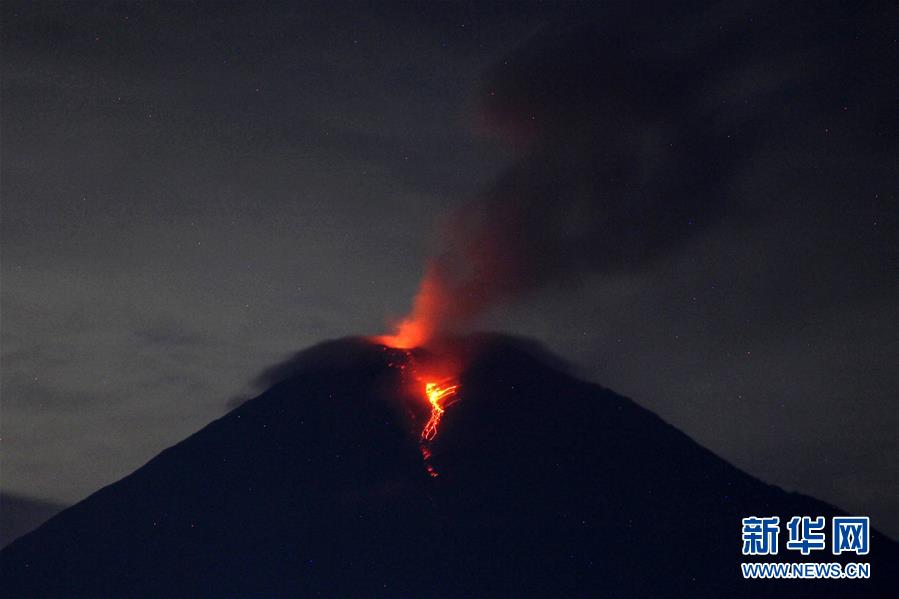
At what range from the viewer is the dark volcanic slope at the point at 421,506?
82.4 metres

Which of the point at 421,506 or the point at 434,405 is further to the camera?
the point at 434,405

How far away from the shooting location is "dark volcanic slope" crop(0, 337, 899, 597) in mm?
82438

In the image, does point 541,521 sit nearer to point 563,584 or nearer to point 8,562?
point 563,584

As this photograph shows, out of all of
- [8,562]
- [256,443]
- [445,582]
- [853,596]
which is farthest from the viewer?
[256,443]

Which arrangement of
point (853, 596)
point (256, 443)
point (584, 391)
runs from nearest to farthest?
point (853, 596) → point (256, 443) → point (584, 391)

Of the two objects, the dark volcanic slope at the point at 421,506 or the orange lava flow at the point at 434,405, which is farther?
the orange lava flow at the point at 434,405

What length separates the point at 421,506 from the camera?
3447 inches

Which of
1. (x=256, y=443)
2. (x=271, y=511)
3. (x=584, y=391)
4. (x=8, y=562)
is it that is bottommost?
(x=8, y=562)

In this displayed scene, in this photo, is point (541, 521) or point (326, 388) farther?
point (326, 388)

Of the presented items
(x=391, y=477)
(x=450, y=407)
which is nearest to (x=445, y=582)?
(x=391, y=477)

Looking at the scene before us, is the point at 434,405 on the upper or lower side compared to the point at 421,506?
upper

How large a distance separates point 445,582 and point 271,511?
19037 mm

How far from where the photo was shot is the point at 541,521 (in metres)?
89.2

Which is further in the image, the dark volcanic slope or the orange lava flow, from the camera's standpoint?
the orange lava flow
